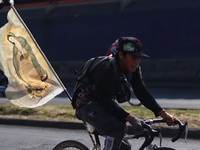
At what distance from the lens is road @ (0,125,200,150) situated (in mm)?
7535

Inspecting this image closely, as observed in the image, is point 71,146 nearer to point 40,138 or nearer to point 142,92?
point 142,92

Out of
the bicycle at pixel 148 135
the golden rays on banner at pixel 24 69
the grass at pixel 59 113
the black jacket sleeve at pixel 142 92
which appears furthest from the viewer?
the grass at pixel 59 113

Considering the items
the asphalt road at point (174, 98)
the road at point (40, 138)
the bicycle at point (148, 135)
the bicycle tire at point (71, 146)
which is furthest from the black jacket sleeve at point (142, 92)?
the asphalt road at point (174, 98)

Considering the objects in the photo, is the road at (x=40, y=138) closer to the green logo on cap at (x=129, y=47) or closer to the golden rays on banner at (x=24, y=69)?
the golden rays on banner at (x=24, y=69)

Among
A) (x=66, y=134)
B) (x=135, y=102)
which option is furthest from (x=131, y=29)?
(x=66, y=134)

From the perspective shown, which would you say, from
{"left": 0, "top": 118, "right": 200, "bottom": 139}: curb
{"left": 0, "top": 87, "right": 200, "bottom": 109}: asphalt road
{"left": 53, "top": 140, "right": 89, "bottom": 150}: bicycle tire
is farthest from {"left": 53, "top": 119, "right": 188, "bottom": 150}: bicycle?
{"left": 0, "top": 87, "right": 200, "bottom": 109}: asphalt road

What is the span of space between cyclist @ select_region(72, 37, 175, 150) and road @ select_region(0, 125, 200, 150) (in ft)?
10.2

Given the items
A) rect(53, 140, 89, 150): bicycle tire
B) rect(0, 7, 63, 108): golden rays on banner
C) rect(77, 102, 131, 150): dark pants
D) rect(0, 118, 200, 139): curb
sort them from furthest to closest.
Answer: rect(0, 118, 200, 139): curb → rect(0, 7, 63, 108): golden rays on banner → rect(53, 140, 89, 150): bicycle tire → rect(77, 102, 131, 150): dark pants

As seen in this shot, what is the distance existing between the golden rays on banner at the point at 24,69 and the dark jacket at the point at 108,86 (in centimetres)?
76

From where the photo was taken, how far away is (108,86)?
4.06 m

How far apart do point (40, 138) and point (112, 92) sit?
4.49 m

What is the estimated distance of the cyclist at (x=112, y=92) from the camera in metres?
4.07

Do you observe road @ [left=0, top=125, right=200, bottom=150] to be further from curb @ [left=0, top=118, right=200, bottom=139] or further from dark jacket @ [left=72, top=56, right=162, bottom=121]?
dark jacket @ [left=72, top=56, right=162, bottom=121]

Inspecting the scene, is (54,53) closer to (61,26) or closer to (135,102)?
(61,26)
